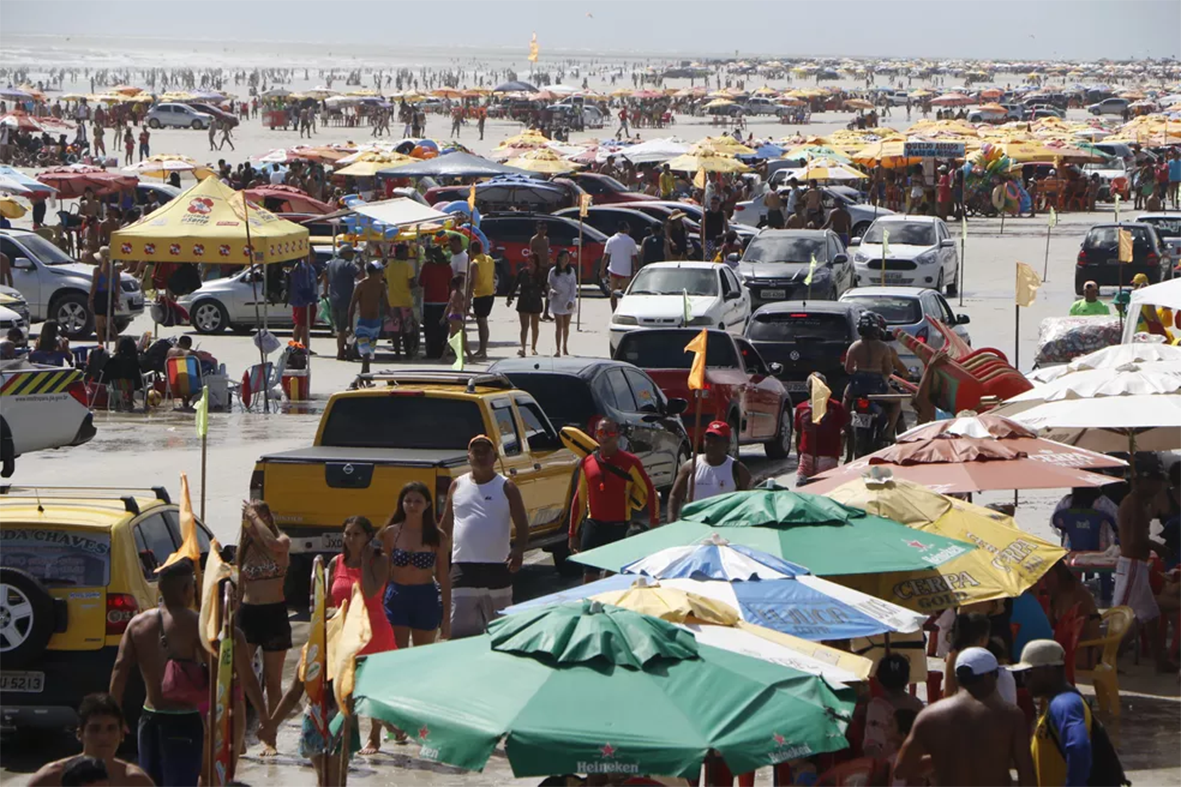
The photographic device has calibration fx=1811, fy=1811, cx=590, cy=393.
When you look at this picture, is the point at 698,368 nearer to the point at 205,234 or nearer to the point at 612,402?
the point at 612,402

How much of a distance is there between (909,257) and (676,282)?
28.2ft

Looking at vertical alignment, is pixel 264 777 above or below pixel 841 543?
below

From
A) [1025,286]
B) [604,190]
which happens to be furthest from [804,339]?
[604,190]

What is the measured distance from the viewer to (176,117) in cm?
8400

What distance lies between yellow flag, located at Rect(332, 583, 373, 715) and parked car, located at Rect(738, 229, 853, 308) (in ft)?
73.0

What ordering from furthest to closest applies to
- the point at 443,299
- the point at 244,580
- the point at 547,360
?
1. the point at 443,299
2. the point at 547,360
3. the point at 244,580

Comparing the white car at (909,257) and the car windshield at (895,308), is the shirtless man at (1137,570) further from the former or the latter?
the white car at (909,257)

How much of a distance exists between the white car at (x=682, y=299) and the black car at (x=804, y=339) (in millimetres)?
3714

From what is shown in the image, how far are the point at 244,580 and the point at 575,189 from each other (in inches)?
1298

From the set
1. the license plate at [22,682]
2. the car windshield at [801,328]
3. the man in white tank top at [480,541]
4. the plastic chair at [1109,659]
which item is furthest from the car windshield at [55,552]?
the car windshield at [801,328]

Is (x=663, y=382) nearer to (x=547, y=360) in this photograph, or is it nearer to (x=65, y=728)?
(x=547, y=360)

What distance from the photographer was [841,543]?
30.4ft

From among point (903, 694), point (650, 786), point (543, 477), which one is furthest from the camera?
point (543, 477)

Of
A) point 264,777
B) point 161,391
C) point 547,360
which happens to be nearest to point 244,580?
point 264,777
